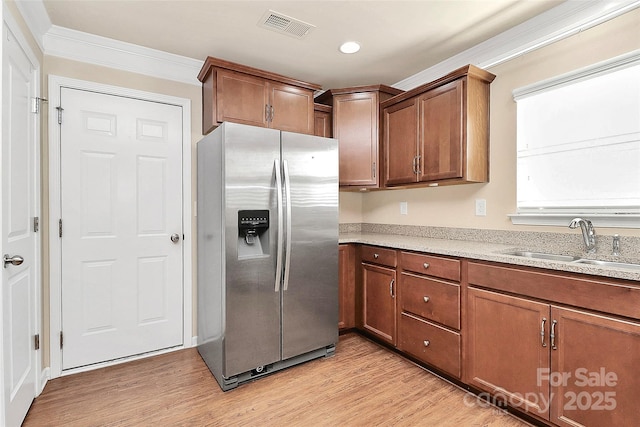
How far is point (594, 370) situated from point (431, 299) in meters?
0.94

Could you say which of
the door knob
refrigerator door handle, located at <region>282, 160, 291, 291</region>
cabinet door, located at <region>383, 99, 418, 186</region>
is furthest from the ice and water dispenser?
cabinet door, located at <region>383, 99, 418, 186</region>

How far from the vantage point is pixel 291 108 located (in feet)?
9.59

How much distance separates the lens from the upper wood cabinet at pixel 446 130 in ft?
8.05

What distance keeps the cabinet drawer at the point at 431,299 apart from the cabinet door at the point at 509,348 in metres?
0.11

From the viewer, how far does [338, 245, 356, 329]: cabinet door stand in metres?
2.99

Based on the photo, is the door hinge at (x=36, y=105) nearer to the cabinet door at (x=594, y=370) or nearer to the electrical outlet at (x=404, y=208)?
the electrical outlet at (x=404, y=208)

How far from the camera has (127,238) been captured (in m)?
2.60

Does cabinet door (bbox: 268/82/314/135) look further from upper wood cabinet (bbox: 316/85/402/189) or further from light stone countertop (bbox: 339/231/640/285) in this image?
light stone countertop (bbox: 339/231/640/285)

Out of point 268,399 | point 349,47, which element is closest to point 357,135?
point 349,47

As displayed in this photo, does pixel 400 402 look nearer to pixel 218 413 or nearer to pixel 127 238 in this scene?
pixel 218 413

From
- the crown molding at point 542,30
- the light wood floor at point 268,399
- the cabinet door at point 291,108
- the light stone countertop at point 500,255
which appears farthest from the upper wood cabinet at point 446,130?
the light wood floor at point 268,399

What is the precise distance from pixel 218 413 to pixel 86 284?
143cm

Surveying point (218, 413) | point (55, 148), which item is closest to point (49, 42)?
point (55, 148)

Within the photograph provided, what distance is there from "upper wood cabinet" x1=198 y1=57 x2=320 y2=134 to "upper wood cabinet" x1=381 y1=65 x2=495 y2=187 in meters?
0.88
